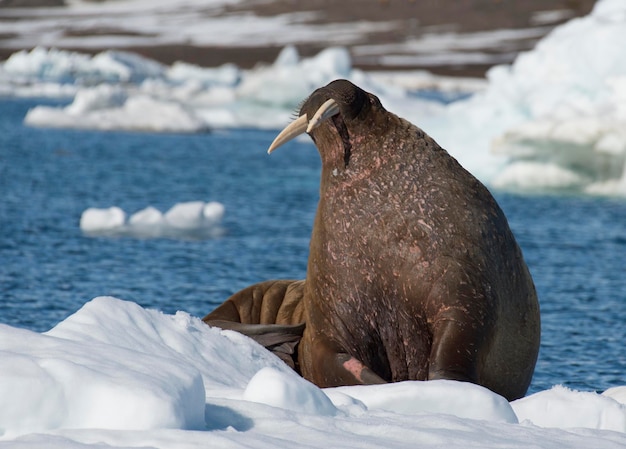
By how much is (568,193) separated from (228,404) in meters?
20.4

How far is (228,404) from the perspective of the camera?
13.2ft

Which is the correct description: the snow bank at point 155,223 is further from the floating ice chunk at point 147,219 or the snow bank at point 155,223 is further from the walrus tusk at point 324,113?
the walrus tusk at point 324,113

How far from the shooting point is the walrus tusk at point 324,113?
230 inches

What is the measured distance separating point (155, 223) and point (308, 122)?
11448 millimetres

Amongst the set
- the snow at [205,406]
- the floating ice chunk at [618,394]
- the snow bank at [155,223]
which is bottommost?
the snow bank at [155,223]

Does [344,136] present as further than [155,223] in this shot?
No

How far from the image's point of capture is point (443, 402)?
4.47 metres

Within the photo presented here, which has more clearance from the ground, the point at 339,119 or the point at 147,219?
the point at 339,119

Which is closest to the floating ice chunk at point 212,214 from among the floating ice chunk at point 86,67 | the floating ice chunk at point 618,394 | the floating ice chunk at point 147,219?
the floating ice chunk at point 147,219

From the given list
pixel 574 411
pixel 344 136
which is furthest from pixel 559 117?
pixel 574 411

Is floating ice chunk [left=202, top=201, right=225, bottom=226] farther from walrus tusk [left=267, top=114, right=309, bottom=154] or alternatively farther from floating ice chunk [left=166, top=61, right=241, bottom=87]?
floating ice chunk [left=166, top=61, right=241, bottom=87]

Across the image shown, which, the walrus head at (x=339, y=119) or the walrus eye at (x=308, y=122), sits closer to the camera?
the walrus eye at (x=308, y=122)

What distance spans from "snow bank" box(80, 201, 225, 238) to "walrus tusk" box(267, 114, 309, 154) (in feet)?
35.0

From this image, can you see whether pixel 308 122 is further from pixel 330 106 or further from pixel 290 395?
pixel 290 395
